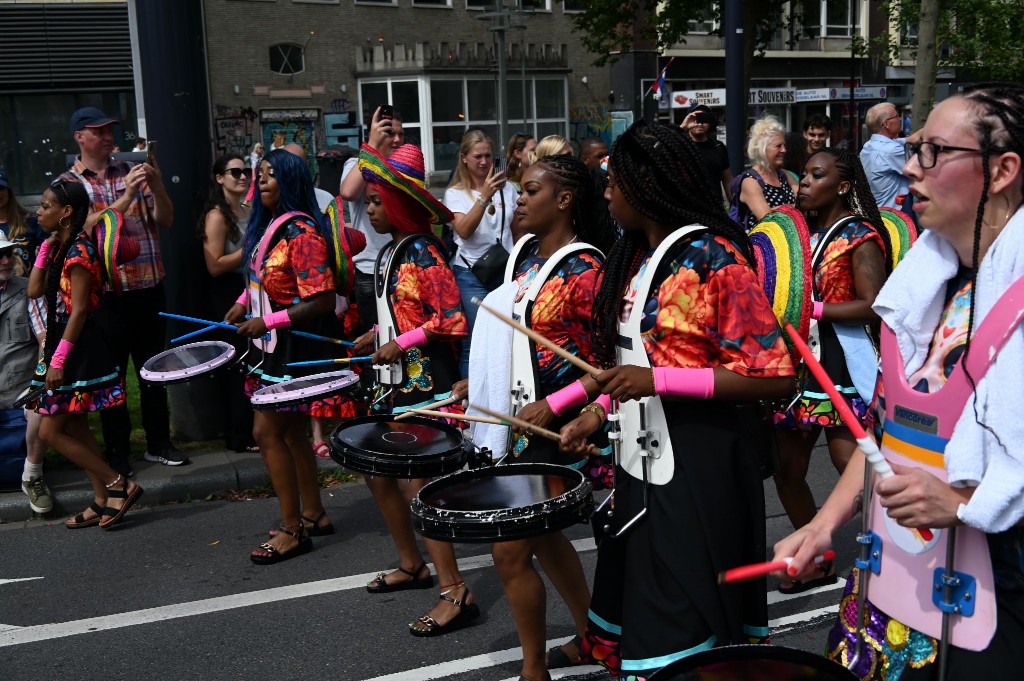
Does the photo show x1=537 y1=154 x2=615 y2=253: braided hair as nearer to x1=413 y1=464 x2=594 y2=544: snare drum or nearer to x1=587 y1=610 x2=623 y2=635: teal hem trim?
x1=413 y1=464 x2=594 y2=544: snare drum

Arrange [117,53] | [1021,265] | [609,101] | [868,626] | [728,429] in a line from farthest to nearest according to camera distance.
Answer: [609,101] < [117,53] < [728,429] < [868,626] < [1021,265]

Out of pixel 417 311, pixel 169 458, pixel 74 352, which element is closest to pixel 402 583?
pixel 417 311

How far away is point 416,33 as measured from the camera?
1164 inches

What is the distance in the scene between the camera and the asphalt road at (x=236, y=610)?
4.27m

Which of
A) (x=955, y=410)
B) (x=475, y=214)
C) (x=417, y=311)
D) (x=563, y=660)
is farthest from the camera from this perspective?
(x=475, y=214)

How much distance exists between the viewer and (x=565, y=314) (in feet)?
12.0

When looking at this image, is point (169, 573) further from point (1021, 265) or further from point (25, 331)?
point (1021, 265)

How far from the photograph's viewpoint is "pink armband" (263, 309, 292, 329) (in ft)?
17.0

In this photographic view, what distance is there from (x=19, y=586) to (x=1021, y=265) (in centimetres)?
479

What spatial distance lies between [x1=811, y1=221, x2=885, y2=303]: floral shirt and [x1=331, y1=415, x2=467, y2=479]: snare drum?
1715 mm

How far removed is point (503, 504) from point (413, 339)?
5.18 feet

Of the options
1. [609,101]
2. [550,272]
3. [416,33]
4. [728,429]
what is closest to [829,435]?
[550,272]

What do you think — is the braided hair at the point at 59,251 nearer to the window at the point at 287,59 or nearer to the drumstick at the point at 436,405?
the drumstick at the point at 436,405

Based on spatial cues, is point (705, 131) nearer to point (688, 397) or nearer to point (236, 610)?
point (236, 610)
